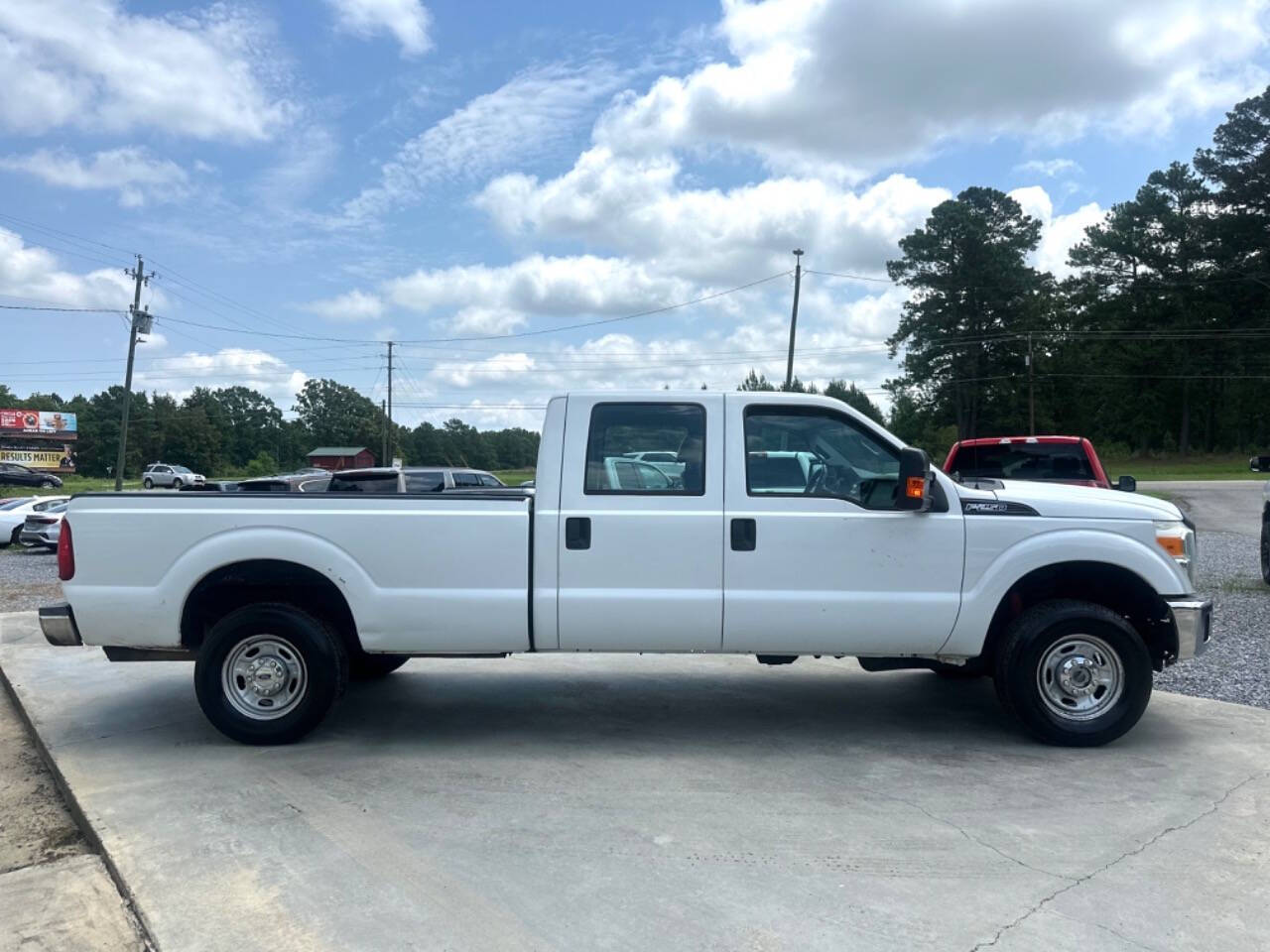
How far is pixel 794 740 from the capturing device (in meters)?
5.71

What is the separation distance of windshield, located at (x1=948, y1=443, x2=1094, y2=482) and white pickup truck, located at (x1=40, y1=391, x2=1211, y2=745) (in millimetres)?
5197

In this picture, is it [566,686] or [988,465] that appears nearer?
[566,686]

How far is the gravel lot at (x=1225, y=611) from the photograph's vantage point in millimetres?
7113

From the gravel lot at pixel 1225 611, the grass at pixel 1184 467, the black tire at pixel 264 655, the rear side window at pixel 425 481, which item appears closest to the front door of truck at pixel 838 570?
the black tire at pixel 264 655

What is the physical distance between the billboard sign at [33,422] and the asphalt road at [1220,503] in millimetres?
85494

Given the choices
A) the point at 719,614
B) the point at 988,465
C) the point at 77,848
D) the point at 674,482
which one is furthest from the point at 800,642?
the point at 988,465

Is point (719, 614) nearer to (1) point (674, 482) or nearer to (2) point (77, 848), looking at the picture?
(1) point (674, 482)

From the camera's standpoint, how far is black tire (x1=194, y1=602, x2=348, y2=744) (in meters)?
5.44

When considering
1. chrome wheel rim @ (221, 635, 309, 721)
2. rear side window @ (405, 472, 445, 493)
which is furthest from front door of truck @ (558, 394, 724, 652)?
rear side window @ (405, 472, 445, 493)

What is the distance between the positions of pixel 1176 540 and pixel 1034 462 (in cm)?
546

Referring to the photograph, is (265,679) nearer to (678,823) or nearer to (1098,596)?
(678,823)

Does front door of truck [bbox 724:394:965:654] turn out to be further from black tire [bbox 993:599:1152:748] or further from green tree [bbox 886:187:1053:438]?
green tree [bbox 886:187:1053:438]

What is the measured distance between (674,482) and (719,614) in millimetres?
761

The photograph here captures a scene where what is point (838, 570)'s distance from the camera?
5.31 meters
